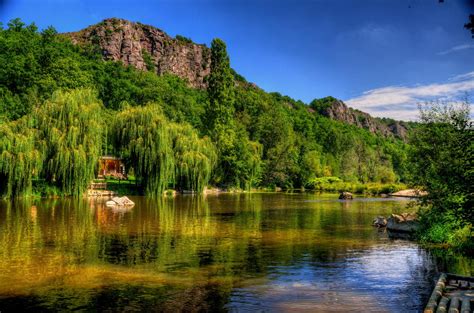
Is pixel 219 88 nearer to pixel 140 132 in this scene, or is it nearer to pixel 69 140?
pixel 140 132

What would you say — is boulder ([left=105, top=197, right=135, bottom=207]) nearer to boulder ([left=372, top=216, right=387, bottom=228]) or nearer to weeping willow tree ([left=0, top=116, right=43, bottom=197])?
weeping willow tree ([left=0, top=116, right=43, bottom=197])

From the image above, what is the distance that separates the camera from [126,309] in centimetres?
1103

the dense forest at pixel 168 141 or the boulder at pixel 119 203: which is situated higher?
the dense forest at pixel 168 141

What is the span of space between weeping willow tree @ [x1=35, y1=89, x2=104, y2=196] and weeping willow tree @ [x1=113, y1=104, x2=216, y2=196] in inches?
230

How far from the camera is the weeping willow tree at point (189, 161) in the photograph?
58.5m

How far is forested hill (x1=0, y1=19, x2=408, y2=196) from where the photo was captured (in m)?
44.7

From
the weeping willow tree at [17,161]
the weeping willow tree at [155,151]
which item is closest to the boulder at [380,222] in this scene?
the weeping willow tree at [155,151]

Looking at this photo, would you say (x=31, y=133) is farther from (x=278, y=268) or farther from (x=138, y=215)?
(x=278, y=268)

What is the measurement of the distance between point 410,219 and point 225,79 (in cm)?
5989

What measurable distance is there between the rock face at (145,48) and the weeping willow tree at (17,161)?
12625 centimetres

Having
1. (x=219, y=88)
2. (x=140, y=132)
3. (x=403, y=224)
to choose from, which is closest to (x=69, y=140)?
(x=140, y=132)

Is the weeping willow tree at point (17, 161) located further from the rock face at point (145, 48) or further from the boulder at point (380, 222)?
the rock face at point (145, 48)

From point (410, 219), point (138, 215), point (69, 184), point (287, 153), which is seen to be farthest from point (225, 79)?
point (410, 219)

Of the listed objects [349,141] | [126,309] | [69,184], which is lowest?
[126,309]
